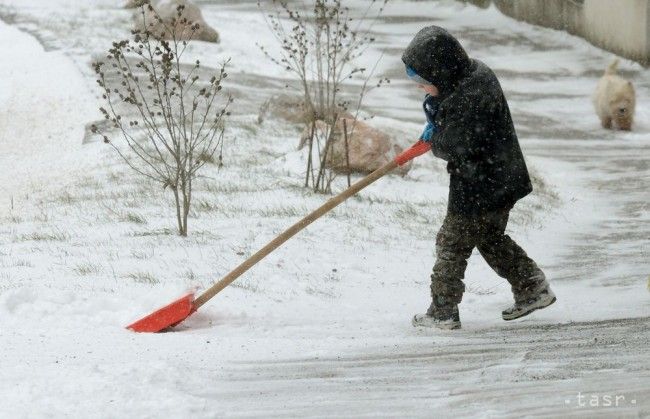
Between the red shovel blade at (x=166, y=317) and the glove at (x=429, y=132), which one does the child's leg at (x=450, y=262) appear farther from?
the red shovel blade at (x=166, y=317)

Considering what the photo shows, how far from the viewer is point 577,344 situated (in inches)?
191

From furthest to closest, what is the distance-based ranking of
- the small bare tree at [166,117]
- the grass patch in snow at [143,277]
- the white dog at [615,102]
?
1. the white dog at [615,102]
2. the small bare tree at [166,117]
3. the grass patch in snow at [143,277]

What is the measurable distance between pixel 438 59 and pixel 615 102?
919cm

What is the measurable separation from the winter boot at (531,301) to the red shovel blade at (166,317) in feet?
5.43

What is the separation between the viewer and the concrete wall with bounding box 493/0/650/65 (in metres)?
18.2

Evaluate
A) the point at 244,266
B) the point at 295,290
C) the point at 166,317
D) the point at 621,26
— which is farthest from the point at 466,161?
the point at 621,26

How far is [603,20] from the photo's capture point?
19.8 metres

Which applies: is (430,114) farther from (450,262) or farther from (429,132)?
(450,262)

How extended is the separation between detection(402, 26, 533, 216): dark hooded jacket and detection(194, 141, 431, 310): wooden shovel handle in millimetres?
156

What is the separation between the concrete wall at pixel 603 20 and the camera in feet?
59.6

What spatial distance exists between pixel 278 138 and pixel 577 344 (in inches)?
298

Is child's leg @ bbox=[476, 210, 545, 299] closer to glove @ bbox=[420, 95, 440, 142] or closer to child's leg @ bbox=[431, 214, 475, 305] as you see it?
child's leg @ bbox=[431, 214, 475, 305]

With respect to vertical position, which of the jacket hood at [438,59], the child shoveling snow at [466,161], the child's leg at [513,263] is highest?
the jacket hood at [438,59]

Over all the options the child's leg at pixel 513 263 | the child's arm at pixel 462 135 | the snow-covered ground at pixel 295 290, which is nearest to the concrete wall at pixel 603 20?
the snow-covered ground at pixel 295 290
